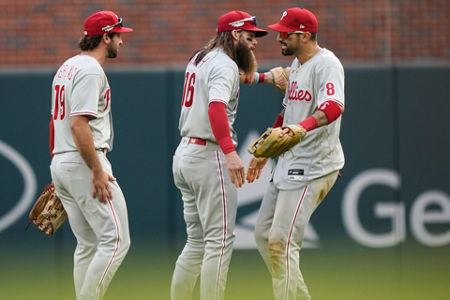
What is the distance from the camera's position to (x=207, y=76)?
6531mm

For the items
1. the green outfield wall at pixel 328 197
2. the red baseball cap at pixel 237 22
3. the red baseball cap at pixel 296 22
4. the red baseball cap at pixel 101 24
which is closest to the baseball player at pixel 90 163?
the red baseball cap at pixel 101 24

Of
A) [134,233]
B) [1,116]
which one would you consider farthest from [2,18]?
[134,233]

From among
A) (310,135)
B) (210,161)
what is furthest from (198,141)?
(310,135)

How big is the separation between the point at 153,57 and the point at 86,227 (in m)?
4.33

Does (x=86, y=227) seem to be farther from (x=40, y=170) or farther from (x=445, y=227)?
(x=445, y=227)

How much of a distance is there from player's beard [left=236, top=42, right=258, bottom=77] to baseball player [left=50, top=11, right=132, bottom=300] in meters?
0.74

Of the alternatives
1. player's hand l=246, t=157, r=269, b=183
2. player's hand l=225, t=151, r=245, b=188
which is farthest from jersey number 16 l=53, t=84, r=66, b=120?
player's hand l=246, t=157, r=269, b=183

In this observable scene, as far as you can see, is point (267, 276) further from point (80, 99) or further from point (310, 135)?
point (80, 99)

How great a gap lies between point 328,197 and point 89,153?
2892 millimetres

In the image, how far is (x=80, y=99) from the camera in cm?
626

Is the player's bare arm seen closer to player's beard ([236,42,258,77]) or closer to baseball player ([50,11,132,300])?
baseball player ([50,11,132,300])

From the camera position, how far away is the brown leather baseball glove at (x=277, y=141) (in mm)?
6332

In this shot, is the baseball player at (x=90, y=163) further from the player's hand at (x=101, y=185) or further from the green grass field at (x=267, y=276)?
the green grass field at (x=267, y=276)

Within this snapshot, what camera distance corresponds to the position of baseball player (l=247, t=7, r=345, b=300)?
6512 mm
